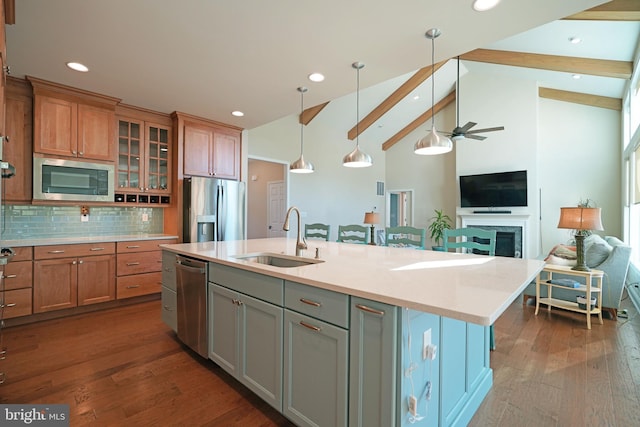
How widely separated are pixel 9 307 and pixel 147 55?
110 inches

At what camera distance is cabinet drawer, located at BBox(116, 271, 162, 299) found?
3525mm

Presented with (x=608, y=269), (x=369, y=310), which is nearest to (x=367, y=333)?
(x=369, y=310)

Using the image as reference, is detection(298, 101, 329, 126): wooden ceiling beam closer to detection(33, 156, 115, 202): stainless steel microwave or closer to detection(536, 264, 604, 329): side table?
detection(33, 156, 115, 202): stainless steel microwave

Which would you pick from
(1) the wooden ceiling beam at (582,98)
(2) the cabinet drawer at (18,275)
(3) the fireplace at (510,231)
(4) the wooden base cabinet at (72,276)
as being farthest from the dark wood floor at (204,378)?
(1) the wooden ceiling beam at (582,98)

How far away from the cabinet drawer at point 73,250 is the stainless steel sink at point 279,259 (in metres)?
2.28

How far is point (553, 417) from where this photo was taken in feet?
5.51

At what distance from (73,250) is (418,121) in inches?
302

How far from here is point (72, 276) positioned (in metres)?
3.21

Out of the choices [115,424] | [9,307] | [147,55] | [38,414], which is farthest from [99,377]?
[147,55]

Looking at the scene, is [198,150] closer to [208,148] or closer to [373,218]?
Answer: [208,148]

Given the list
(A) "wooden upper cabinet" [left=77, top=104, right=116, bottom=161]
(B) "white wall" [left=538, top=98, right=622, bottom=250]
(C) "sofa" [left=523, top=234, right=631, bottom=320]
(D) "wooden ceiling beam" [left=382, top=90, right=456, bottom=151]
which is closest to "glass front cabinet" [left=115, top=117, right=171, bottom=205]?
(A) "wooden upper cabinet" [left=77, top=104, right=116, bottom=161]

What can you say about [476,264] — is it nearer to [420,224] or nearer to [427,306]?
[427,306]

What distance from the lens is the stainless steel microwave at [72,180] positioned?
3160mm

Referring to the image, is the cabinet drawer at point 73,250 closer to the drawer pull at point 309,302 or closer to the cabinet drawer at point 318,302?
the cabinet drawer at point 318,302
